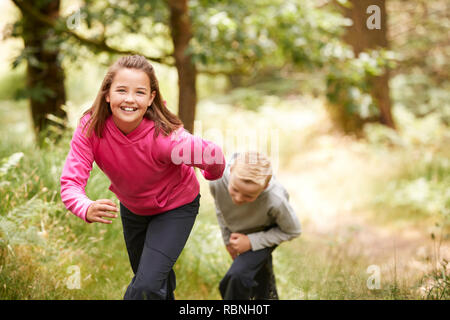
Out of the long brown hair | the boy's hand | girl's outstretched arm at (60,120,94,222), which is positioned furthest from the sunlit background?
the long brown hair

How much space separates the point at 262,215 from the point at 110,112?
4.12ft

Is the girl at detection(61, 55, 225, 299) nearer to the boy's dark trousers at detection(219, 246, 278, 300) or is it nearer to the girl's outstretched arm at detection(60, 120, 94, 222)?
the girl's outstretched arm at detection(60, 120, 94, 222)

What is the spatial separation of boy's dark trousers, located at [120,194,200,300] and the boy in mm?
339

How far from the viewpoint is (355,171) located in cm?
868

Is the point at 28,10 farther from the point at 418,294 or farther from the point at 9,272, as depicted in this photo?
the point at 418,294

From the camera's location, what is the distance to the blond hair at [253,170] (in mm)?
2824

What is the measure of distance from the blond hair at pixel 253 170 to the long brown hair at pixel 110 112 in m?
0.52

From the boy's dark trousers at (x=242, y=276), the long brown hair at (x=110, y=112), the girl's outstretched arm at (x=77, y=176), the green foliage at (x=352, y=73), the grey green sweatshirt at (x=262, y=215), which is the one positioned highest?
the green foliage at (x=352, y=73)

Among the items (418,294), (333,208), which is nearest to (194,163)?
(418,294)

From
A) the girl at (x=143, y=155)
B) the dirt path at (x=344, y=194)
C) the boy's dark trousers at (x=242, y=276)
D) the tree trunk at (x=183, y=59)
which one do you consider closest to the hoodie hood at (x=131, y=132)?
the girl at (x=143, y=155)

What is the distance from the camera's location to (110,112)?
2.54 meters

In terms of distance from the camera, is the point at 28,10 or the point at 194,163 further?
the point at 28,10

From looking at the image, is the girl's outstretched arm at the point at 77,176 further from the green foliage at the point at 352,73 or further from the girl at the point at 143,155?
the green foliage at the point at 352,73

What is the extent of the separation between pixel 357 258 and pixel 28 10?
449 centimetres
